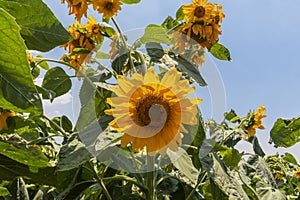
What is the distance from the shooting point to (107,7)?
111cm

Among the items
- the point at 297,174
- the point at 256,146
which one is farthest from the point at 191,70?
the point at 297,174

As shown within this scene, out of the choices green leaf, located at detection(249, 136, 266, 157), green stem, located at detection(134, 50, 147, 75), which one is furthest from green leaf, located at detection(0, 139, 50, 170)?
green leaf, located at detection(249, 136, 266, 157)

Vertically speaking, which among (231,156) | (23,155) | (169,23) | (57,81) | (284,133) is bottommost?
(23,155)

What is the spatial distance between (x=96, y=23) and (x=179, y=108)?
1.70 ft

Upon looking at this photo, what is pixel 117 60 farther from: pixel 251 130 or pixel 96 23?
pixel 251 130

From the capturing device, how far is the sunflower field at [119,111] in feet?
1.78

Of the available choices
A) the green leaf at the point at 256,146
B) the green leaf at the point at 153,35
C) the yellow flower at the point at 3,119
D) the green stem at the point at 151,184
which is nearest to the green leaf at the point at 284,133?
the green leaf at the point at 256,146

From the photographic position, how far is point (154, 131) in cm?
88

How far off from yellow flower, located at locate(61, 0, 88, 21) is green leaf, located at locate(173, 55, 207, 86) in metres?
0.27

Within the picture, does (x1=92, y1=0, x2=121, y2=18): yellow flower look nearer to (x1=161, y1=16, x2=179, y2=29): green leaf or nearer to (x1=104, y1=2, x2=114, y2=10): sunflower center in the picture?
(x1=104, y1=2, x2=114, y2=10): sunflower center

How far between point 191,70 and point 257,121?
1153mm

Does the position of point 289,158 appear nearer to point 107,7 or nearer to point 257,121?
Answer: point 257,121

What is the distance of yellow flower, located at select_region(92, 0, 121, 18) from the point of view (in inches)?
42.1

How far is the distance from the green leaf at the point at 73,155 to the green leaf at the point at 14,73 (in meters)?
0.30
